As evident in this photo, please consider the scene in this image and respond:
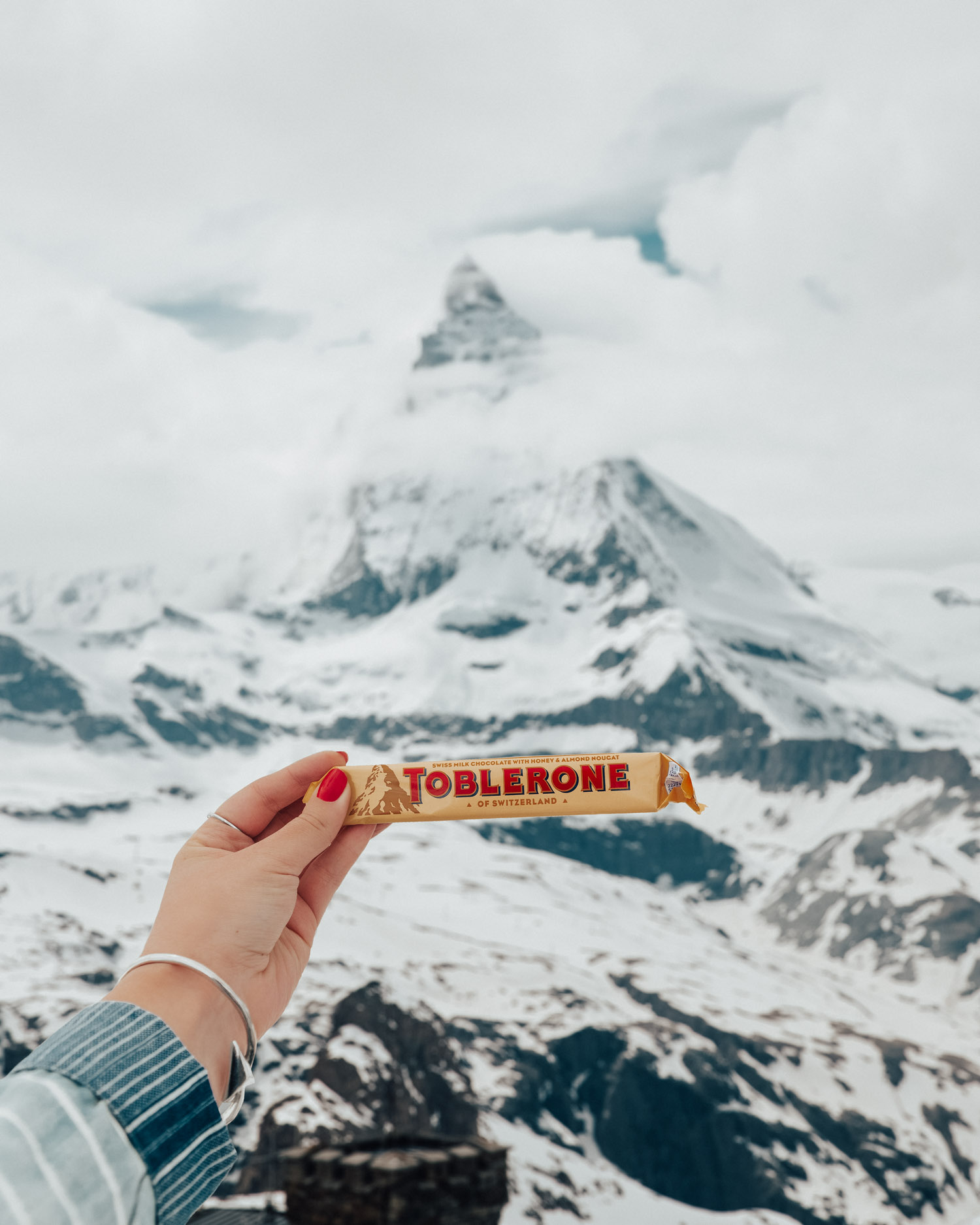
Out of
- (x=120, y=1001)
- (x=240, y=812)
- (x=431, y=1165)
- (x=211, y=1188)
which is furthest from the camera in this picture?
(x=431, y=1165)

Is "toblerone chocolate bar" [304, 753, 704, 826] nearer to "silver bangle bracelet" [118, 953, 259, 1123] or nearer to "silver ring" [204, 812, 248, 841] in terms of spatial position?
"silver ring" [204, 812, 248, 841]

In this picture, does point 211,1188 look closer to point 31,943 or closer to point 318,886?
point 318,886

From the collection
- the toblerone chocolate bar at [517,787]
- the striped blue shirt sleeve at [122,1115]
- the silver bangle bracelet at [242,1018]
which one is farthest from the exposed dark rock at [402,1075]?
the striped blue shirt sleeve at [122,1115]

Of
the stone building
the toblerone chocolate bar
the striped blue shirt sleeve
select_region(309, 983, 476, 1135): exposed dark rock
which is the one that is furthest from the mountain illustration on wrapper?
select_region(309, 983, 476, 1135): exposed dark rock

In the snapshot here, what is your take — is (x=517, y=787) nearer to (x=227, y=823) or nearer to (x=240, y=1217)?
(x=227, y=823)

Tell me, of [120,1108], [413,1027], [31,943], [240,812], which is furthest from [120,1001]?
[31,943]

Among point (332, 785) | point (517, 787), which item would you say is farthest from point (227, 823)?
point (517, 787)
